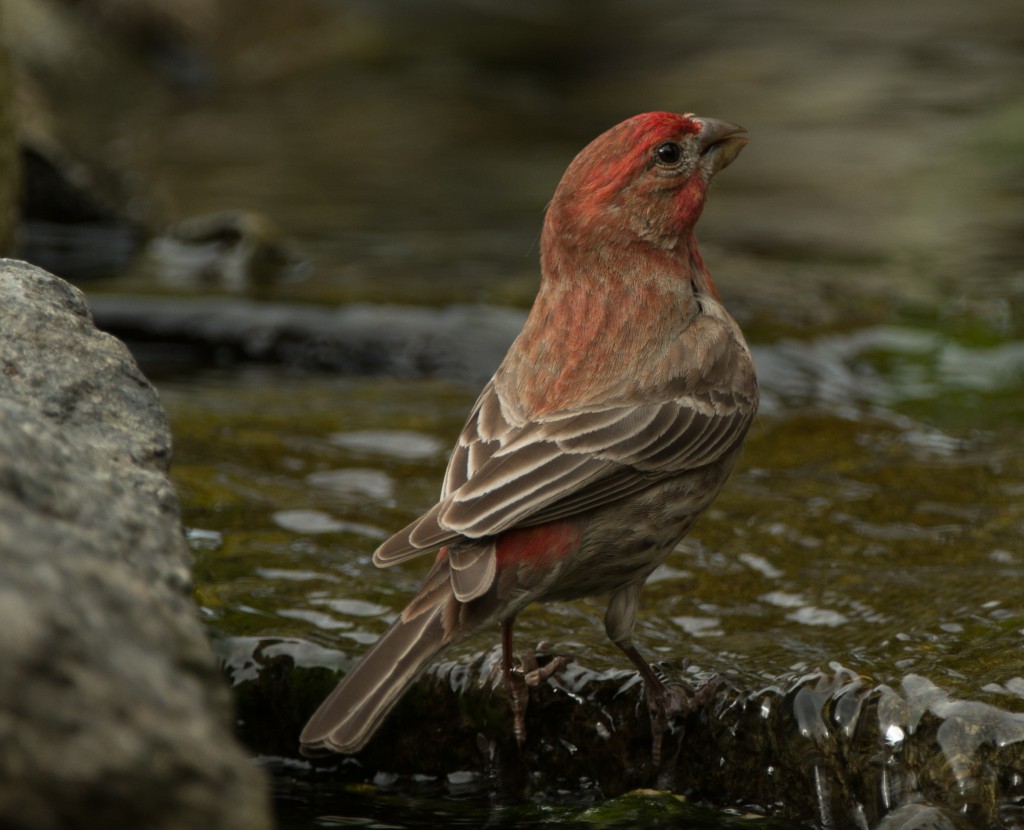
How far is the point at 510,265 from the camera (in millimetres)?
10992

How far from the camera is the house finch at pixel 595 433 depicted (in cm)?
413

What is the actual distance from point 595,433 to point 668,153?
1.21m

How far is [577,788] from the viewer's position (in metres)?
4.50

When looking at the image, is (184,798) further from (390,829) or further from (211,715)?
(390,829)

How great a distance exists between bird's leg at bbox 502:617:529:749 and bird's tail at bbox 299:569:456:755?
19.1 inches

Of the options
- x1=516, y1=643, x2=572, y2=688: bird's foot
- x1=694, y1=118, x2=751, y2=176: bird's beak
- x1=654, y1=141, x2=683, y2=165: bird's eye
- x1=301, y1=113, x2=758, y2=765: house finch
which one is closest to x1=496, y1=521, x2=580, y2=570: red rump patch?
x1=301, y1=113, x2=758, y2=765: house finch

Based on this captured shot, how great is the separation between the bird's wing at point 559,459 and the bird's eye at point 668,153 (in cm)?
88

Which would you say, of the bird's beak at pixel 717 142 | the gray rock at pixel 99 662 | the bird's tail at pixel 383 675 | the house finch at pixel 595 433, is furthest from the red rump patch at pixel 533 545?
the bird's beak at pixel 717 142

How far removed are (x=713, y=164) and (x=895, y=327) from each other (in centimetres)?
422

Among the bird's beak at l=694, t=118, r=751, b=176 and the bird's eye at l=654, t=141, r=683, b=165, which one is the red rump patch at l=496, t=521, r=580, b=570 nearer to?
the bird's eye at l=654, t=141, r=683, b=165

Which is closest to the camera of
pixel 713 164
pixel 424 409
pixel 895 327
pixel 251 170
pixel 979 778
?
pixel 979 778

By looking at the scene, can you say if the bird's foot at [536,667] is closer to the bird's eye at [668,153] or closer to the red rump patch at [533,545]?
the red rump patch at [533,545]

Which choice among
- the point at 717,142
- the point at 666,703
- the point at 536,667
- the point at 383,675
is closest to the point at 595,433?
the point at 536,667

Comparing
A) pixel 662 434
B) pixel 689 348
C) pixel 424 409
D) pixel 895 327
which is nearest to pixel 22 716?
pixel 662 434
